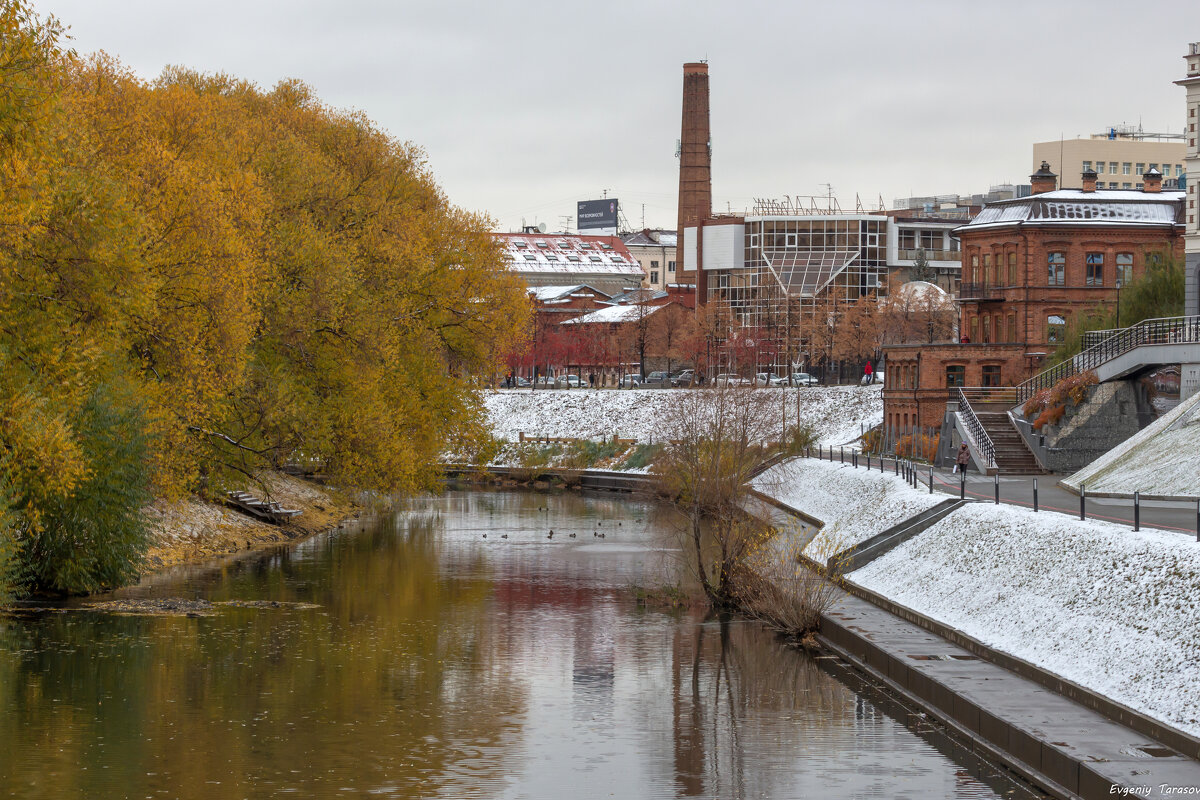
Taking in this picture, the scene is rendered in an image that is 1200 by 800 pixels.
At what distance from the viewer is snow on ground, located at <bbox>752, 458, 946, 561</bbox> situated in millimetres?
41281

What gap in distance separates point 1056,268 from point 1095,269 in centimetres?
186

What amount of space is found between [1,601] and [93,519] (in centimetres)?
472

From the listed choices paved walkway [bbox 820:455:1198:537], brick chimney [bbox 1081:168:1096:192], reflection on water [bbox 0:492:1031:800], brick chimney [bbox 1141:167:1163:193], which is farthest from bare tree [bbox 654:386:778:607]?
brick chimney [bbox 1141:167:1163:193]

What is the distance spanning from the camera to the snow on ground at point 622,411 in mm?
88062

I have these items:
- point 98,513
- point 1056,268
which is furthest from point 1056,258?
point 98,513

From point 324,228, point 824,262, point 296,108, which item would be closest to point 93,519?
point 324,228

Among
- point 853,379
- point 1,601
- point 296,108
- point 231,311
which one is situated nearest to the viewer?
point 1,601

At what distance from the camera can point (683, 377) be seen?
123938 mm

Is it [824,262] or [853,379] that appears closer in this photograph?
[853,379]

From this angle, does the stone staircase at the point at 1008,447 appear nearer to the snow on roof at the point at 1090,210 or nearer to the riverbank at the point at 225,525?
the snow on roof at the point at 1090,210

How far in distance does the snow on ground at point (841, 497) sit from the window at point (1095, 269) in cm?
1656

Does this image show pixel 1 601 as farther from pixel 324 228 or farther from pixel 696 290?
pixel 696 290

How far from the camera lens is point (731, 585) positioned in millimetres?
35406

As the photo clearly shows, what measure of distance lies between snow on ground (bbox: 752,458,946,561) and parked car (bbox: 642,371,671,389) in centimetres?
4567
